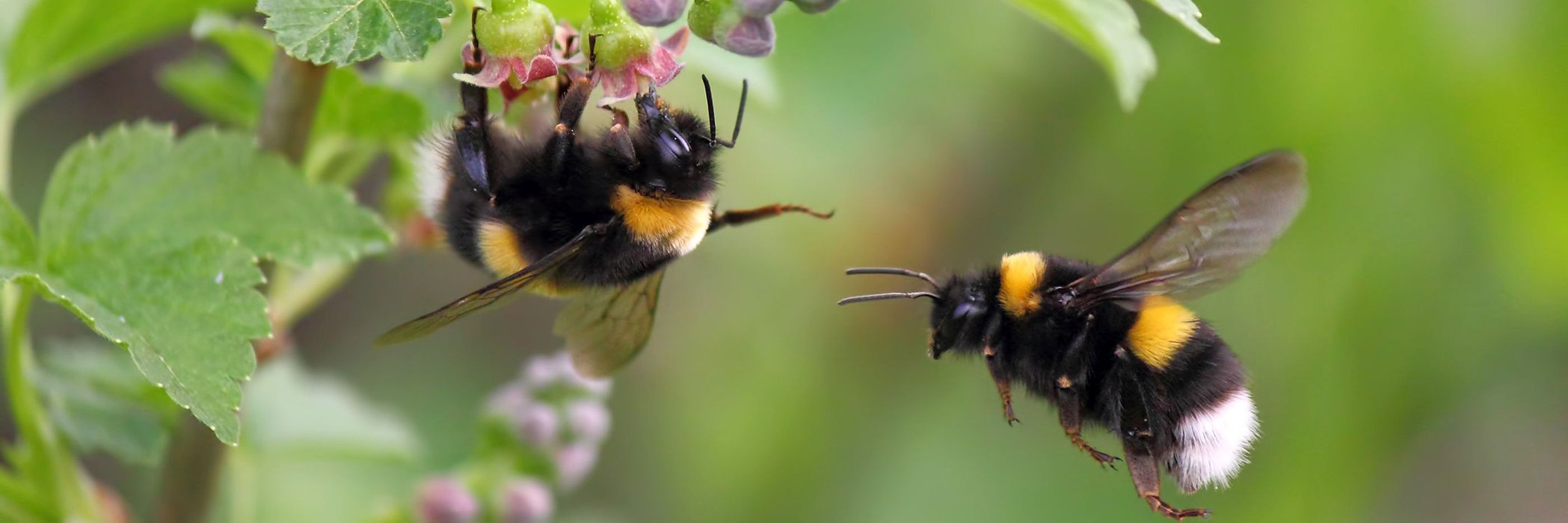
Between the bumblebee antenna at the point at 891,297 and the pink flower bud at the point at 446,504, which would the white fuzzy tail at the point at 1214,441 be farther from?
the pink flower bud at the point at 446,504

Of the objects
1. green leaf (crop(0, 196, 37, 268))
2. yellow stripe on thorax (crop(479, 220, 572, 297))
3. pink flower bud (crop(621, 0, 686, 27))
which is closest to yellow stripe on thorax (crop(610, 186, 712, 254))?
yellow stripe on thorax (crop(479, 220, 572, 297))

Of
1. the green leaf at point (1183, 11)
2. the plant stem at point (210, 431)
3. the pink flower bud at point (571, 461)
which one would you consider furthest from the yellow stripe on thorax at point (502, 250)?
the green leaf at point (1183, 11)

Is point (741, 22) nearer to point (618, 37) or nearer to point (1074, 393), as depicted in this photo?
point (618, 37)

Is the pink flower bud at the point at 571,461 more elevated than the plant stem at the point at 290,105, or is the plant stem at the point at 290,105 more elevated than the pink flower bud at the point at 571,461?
the plant stem at the point at 290,105

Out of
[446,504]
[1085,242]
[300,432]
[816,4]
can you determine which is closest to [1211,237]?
[816,4]

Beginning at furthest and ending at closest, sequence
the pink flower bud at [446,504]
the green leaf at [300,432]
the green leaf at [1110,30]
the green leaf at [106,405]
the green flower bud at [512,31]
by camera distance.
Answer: the green leaf at [300,432], the pink flower bud at [446,504], the green leaf at [106,405], the green leaf at [1110,30], the green flower bud at [512,31]

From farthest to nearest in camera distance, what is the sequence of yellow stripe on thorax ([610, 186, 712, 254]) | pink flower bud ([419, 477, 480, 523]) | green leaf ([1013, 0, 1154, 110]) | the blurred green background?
the blurred green background → pink flower bud ([419, 477, 480, 523]) → yellow stripe on thorax ([610, 186, 712, 254]) → green leaf ([1013, 0, 1154, 110])

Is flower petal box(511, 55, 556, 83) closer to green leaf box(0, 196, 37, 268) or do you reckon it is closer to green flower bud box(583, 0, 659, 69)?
green flower bud box(583, 0, 659, 69)

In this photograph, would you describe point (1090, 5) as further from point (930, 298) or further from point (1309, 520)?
point (1309, 520)

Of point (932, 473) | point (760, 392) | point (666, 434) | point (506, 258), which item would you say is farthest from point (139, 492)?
point (506, 258)
